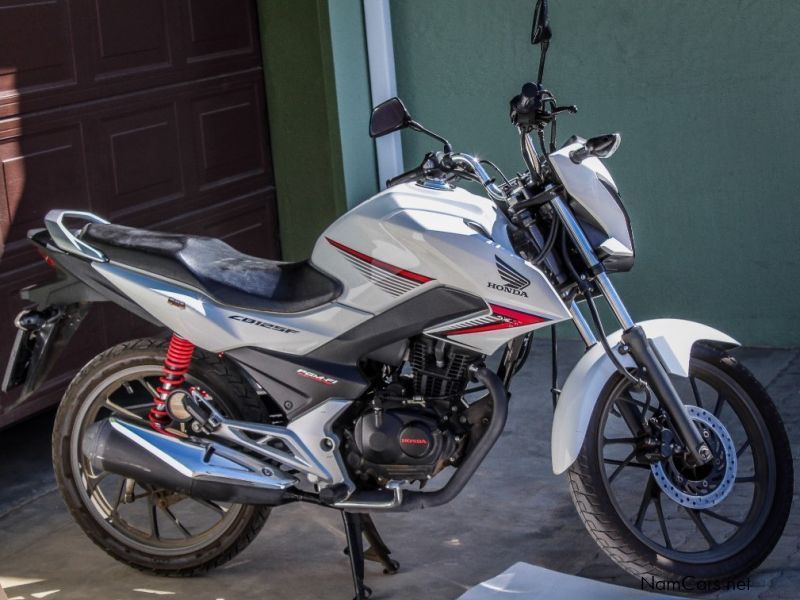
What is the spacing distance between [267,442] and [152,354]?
448 mm

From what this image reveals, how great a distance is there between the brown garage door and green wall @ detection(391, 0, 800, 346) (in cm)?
110

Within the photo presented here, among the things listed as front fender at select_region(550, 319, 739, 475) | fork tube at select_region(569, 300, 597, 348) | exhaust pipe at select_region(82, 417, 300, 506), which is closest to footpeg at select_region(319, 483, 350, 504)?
exhaust pipe at select_region(82, 417, 300, 506)

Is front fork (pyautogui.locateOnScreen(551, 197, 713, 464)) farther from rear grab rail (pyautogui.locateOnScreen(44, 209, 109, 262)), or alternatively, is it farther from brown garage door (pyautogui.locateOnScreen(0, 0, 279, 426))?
brown garage door (pyautogui.locateOnScreen(0, 0, 279, 426))

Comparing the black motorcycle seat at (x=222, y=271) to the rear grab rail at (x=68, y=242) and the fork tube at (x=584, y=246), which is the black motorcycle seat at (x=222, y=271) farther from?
the fork tube at (x=584, y=246)

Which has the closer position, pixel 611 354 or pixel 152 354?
pixel 611 354

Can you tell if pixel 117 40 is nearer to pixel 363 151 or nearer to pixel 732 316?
pixel 363 151

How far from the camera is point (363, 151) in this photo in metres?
6.69

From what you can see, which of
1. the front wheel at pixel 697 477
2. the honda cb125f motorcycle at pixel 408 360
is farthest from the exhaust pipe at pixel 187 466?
the front wheel at pixel 697 477

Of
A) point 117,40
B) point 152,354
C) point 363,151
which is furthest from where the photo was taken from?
point 363,151

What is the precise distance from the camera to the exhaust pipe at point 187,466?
152 inches

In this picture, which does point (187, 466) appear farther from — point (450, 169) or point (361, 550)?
point (450, 169)

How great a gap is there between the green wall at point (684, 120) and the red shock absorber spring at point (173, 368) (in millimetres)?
2839

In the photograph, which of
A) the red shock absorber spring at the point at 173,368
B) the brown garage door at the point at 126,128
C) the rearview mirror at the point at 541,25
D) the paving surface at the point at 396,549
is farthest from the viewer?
the brown garage door at the point at 126,128

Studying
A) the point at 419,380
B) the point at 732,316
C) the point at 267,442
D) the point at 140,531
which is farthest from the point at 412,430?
the point at 732,316
